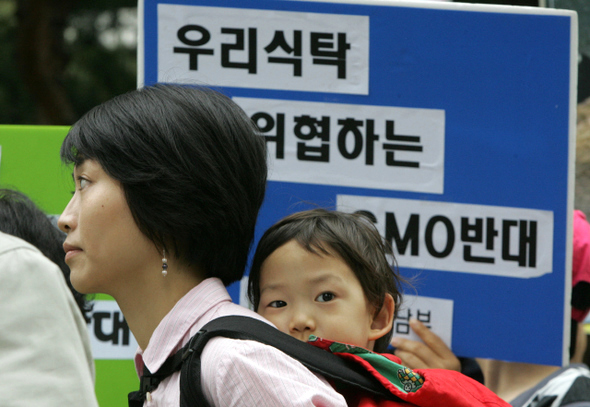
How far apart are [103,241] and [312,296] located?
0.57 metres

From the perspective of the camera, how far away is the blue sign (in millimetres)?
2445

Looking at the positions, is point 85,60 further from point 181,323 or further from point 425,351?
point 181,323

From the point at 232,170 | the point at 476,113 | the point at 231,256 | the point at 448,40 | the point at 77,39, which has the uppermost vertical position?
the point at 77,39

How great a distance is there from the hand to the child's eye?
1.93ft

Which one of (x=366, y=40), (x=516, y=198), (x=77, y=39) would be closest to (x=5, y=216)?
(x=366, y=40)

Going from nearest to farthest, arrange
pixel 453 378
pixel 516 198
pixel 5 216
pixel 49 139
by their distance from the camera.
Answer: pixel 453 378, pixel 5 216, pixel 516 198, pixel 49 139

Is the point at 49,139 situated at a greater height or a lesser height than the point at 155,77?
lesser

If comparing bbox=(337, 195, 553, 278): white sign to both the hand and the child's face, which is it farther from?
the child's face

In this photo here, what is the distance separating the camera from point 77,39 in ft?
34.6

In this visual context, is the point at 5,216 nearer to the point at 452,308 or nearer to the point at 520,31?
the point at 452,308

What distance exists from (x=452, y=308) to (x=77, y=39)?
920cm

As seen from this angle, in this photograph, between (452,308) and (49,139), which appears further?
(49,139)

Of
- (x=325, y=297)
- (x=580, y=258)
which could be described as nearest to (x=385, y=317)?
(x=325, y=297)

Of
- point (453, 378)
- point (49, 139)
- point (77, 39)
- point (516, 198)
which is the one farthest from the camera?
point (77, 39)
